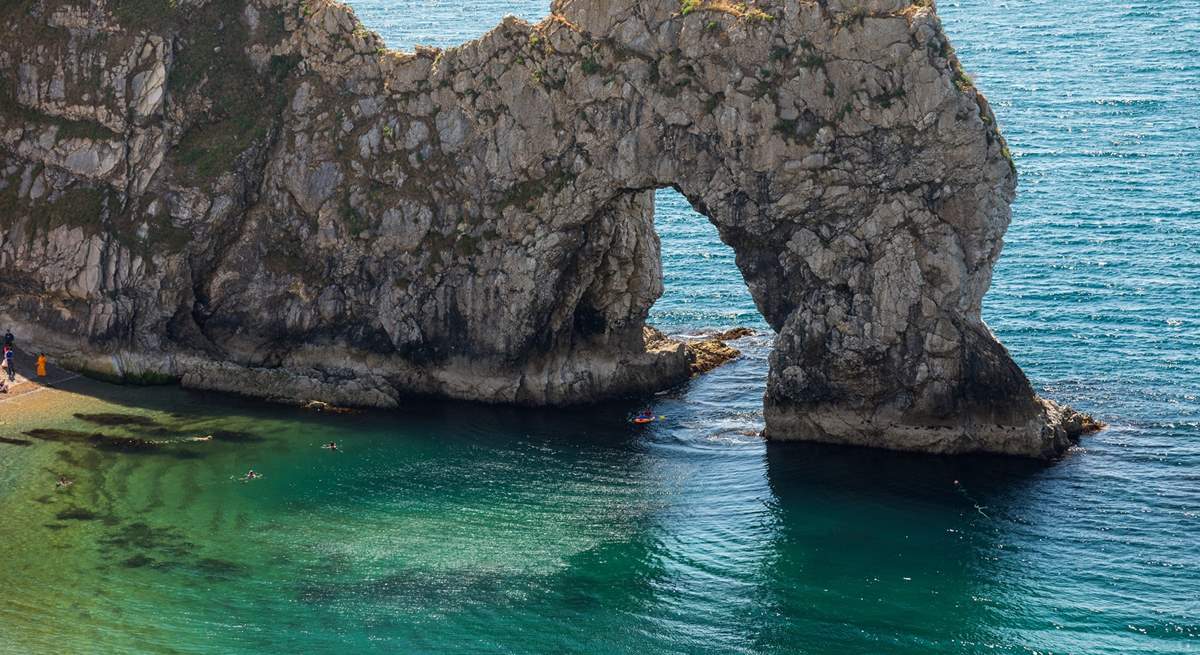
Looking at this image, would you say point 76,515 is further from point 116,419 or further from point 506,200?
point 506,200

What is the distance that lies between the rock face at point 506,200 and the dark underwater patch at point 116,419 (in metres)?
5.66

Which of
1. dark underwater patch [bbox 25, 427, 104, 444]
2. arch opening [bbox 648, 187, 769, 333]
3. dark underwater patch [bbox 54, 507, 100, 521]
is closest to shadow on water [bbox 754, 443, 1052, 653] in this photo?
arch opening [bbox 648, 187, 769, 333]

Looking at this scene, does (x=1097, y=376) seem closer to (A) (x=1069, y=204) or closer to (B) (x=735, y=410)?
(B) (x=735, y=410)

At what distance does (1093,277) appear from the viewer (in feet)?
316

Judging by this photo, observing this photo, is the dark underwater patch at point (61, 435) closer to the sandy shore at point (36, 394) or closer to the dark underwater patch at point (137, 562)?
the sandy shore at point (36, 394)

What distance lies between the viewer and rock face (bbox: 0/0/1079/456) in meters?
76.2

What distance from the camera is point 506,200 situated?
278 ft

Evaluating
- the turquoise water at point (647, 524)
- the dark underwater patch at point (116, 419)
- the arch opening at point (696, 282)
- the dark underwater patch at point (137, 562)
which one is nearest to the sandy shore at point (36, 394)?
the turquoise water at point (647, 524)

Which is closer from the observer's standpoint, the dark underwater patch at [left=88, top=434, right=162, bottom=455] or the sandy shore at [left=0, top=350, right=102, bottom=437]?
the dark underwater patch at [left=88, top=434, right=162, bottom=455]

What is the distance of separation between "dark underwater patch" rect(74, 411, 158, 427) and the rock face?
223 inches

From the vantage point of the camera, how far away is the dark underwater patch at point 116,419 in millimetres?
80750

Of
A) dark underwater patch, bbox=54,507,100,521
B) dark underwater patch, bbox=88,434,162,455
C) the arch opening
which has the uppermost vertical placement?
the arch opening

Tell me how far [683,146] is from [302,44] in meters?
24.4

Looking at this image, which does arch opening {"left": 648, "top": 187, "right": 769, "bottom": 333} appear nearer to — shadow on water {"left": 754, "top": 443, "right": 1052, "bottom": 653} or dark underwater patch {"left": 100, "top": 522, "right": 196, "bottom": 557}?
shadow on water {"left": 754, "top": 443, "right": 1052, "bottom": 653}
